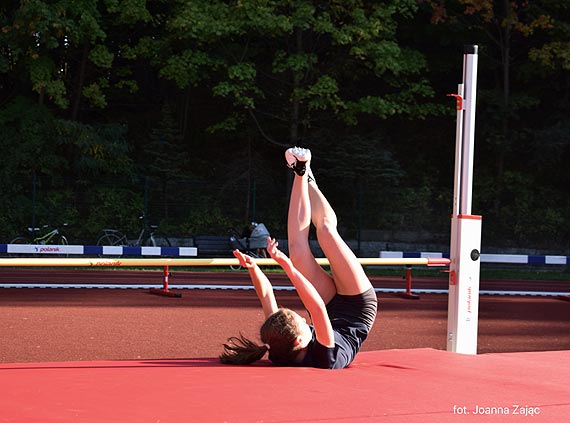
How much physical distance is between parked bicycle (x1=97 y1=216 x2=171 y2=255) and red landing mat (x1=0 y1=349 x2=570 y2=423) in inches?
693

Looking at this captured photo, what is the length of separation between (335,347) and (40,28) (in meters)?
20.4

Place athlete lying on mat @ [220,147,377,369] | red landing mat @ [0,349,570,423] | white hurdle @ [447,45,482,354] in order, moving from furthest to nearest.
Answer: white hurdle @ [447,45,482,354] < athlete lying on mat @ [220,147,377,369] < red landing mat @ [0,349,570,423]

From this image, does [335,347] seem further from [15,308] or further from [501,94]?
[501,94]

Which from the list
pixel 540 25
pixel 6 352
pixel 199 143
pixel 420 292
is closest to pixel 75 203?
pixel 199 143

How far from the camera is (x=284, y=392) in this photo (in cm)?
501

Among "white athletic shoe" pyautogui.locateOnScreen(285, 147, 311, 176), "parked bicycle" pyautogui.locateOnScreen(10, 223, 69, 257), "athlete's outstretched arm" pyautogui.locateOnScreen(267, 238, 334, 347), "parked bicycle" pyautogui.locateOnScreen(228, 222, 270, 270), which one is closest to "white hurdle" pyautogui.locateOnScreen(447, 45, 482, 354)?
"white athletic shoe" pyautogui.locateOnScreen(285, 147, 311, 176)

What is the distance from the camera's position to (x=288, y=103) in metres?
27.0

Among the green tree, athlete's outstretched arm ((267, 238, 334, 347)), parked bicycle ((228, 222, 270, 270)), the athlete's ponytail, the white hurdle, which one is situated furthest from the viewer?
the green tree

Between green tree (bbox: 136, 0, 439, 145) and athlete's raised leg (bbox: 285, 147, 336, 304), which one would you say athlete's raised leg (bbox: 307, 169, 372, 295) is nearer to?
athlete's raised leg (bbox: 285, 147, 336, 304)

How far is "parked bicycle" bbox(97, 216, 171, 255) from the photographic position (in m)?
23.8

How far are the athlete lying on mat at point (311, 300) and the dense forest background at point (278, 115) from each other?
1806 cm

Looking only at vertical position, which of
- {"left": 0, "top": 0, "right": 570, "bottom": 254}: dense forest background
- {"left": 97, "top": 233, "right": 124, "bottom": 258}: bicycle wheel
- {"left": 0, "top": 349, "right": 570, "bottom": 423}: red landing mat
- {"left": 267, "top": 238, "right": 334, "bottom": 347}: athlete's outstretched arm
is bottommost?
{"left": 0, "top": 349, "right": 570, "bottom": 423}: red landing mat

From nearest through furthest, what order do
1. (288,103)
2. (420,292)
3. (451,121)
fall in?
1. (420,292)
2. (288,103)
3. (451,121)

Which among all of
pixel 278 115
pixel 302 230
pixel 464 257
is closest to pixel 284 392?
pixel 302 230
